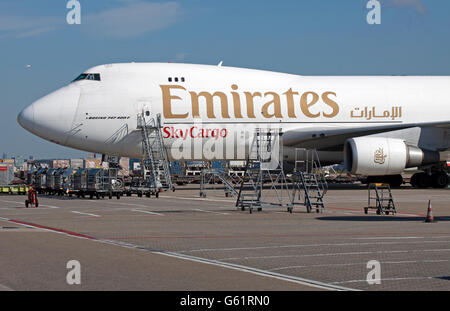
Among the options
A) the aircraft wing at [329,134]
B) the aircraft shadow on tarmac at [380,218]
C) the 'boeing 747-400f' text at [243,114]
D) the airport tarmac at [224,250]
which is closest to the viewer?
the airport tarmac at [224,250]

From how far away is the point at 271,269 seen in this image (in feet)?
32.7

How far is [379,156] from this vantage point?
33156mm

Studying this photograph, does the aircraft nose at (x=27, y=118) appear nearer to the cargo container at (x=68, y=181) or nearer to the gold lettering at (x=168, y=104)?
the cargo container at (x=68, y=181)

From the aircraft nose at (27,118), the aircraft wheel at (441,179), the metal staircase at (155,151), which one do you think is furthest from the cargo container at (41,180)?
the aircraft wheel at (441,179)

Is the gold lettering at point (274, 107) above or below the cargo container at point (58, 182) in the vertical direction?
above

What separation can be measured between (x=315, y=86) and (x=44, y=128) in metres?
13.6

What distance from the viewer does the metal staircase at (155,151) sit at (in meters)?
34.0

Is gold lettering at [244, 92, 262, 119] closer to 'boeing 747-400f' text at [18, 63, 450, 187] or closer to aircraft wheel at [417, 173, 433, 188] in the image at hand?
'boeing 747-400f' text at [18, 63, 450, 187]

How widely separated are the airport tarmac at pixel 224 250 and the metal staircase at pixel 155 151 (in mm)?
13149

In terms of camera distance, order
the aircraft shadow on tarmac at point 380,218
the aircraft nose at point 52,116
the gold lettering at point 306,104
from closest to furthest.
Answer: the aircraft shadow on tarmac at point 380,218 < the aircraft nose at point 52,116 < the gold lettering at point 306,104

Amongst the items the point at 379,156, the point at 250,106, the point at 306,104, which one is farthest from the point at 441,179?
the point at 250,106

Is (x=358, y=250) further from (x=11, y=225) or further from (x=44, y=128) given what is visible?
(x=44, y=128)

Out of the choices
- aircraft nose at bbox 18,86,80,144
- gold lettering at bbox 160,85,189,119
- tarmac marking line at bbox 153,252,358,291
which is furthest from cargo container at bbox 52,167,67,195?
tarmac marking line at bbox 153,252,358,291
